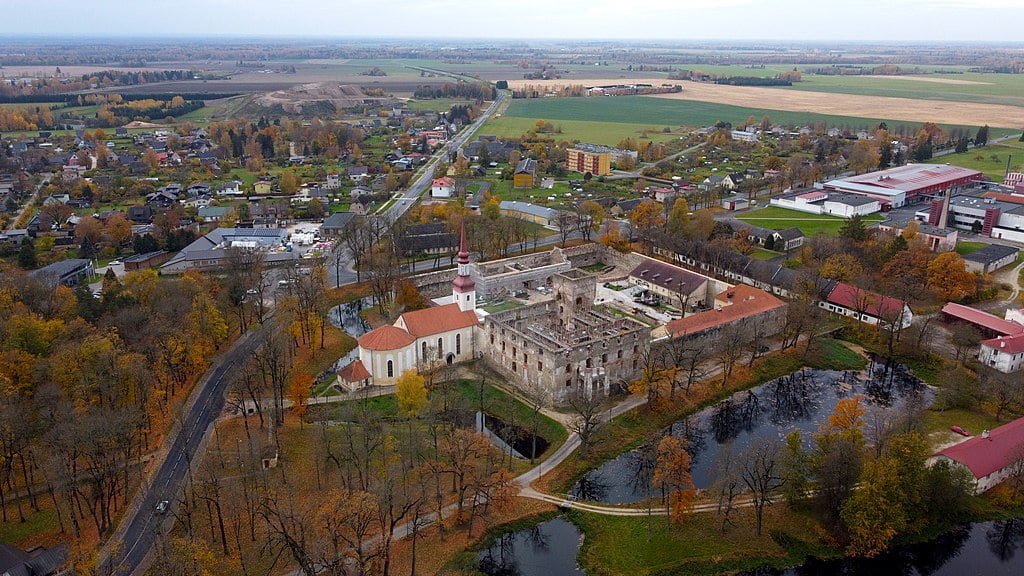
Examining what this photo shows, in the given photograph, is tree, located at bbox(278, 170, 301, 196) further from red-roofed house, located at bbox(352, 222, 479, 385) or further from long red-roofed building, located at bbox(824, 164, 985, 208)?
long red-roofed building, located at bbox(824, 164, 985, 208)

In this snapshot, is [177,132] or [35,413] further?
[177,132]

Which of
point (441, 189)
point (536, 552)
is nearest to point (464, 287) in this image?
point (536, 552)

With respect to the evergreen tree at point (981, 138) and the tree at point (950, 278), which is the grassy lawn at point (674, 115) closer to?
the evergreen tree at point (981, 138)

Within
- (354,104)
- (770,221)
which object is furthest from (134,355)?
(354,104)

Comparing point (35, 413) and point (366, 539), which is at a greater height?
point (35, 413)

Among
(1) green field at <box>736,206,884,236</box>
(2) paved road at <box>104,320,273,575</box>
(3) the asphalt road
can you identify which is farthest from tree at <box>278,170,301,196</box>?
(1) green field at <box>736,206,884,236</box>

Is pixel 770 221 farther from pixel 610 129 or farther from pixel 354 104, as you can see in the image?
pixel 354 104

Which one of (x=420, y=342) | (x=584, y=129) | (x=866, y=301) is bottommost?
(x=420, y=342)

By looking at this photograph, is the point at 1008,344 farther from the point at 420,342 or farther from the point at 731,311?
the point at 420,342
